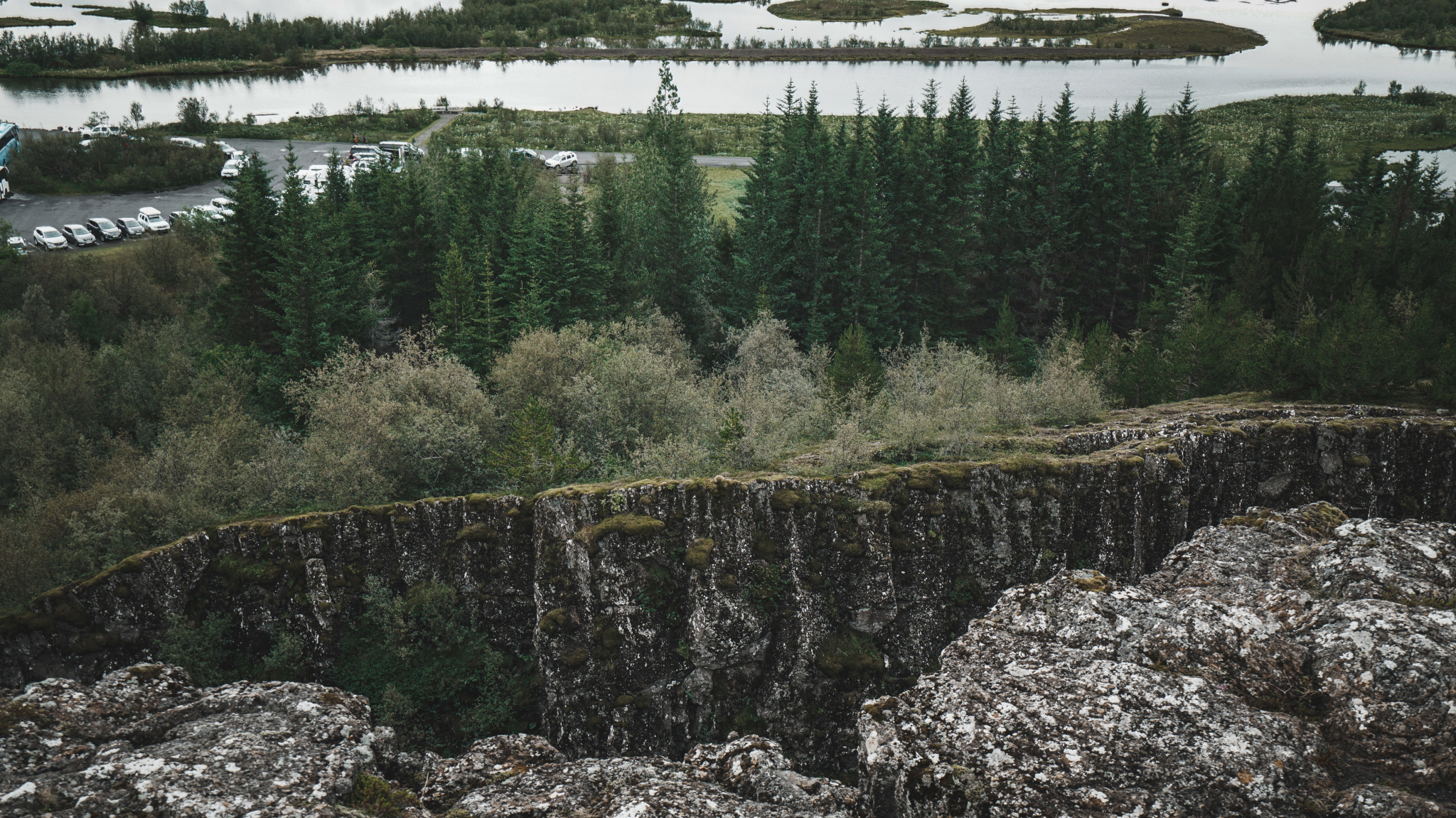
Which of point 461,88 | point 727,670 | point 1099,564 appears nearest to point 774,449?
point 727,670

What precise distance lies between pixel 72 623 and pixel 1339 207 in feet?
297

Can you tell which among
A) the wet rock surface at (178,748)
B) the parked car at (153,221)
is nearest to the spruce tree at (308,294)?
the parked car at (153,221)

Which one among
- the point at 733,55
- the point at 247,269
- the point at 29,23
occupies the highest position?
the point at 29,23

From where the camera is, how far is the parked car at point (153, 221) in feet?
242

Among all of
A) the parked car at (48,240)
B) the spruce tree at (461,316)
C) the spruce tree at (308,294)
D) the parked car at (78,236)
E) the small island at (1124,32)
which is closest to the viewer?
the spruce tree at (308,294)

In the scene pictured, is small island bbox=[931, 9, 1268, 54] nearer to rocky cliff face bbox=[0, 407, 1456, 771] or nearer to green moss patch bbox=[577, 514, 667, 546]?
rocky cliff face bbox=[0, 407, 1456, 771]

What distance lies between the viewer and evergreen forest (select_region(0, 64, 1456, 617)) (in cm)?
3198

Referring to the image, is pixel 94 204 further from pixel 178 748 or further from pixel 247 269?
pixel 178 748

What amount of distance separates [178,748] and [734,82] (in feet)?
480

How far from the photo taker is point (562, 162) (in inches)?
3610

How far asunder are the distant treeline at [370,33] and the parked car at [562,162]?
307 ft

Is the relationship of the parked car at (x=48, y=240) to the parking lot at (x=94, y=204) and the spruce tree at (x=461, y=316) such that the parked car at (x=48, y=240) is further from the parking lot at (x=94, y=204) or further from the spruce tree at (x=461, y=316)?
the spruce tree at (x=461, y=316)

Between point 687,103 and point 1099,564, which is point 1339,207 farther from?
point 687,103

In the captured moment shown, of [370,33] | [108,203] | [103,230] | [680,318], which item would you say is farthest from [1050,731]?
[370,33]
